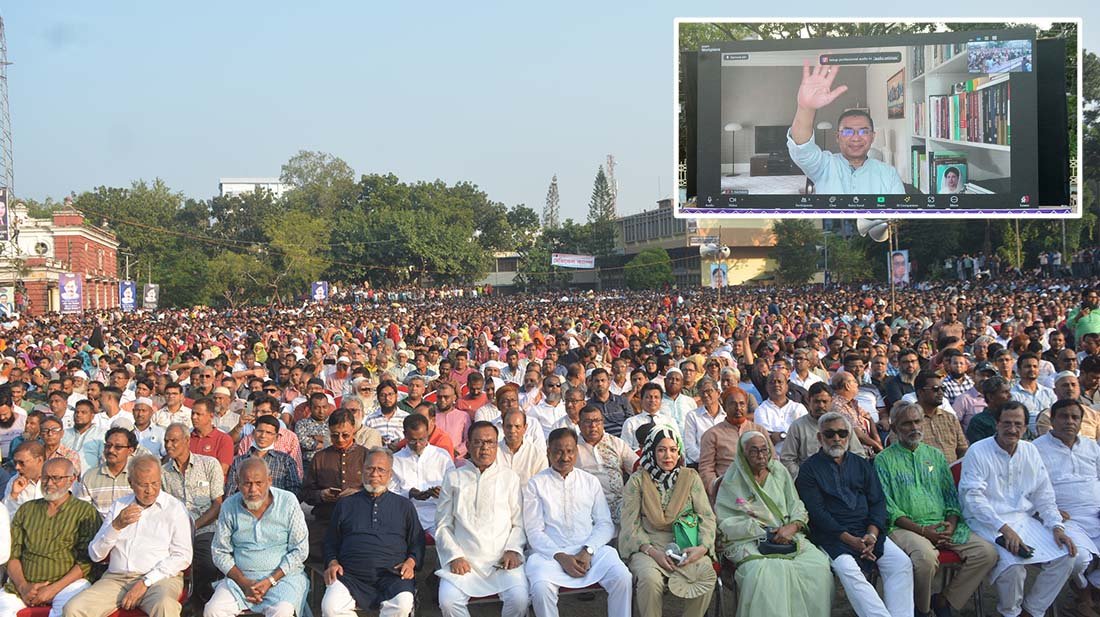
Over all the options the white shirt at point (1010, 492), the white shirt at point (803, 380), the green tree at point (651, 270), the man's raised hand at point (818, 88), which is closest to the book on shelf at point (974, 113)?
the man's raised hand at point (818, 88)

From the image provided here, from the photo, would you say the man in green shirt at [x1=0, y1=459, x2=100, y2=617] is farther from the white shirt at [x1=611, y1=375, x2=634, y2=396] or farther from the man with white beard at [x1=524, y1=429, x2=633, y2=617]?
the white shirt at [x1=611, y1=375, x2=634, y2=396]

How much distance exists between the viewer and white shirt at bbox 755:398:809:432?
6941 mm

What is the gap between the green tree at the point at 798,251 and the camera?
55.3 metres

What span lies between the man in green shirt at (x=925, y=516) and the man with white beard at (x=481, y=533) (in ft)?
6.66

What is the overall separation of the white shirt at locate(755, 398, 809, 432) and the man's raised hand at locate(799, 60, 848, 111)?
32.8ft

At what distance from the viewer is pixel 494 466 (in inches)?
219

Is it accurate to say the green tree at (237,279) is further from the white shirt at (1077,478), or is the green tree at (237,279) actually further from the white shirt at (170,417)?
the white shirt at (1077,478)

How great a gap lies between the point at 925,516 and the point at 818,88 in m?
11.8

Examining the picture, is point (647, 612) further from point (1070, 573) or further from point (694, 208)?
point (694, 208)

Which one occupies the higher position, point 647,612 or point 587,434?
point 587,434

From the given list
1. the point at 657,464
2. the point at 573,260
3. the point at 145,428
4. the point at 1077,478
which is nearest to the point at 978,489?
the point at 1077,478

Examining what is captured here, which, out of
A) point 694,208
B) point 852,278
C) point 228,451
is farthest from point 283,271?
point 228,451

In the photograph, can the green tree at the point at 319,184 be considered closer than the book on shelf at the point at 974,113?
No

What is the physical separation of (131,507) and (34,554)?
24.7 inches
